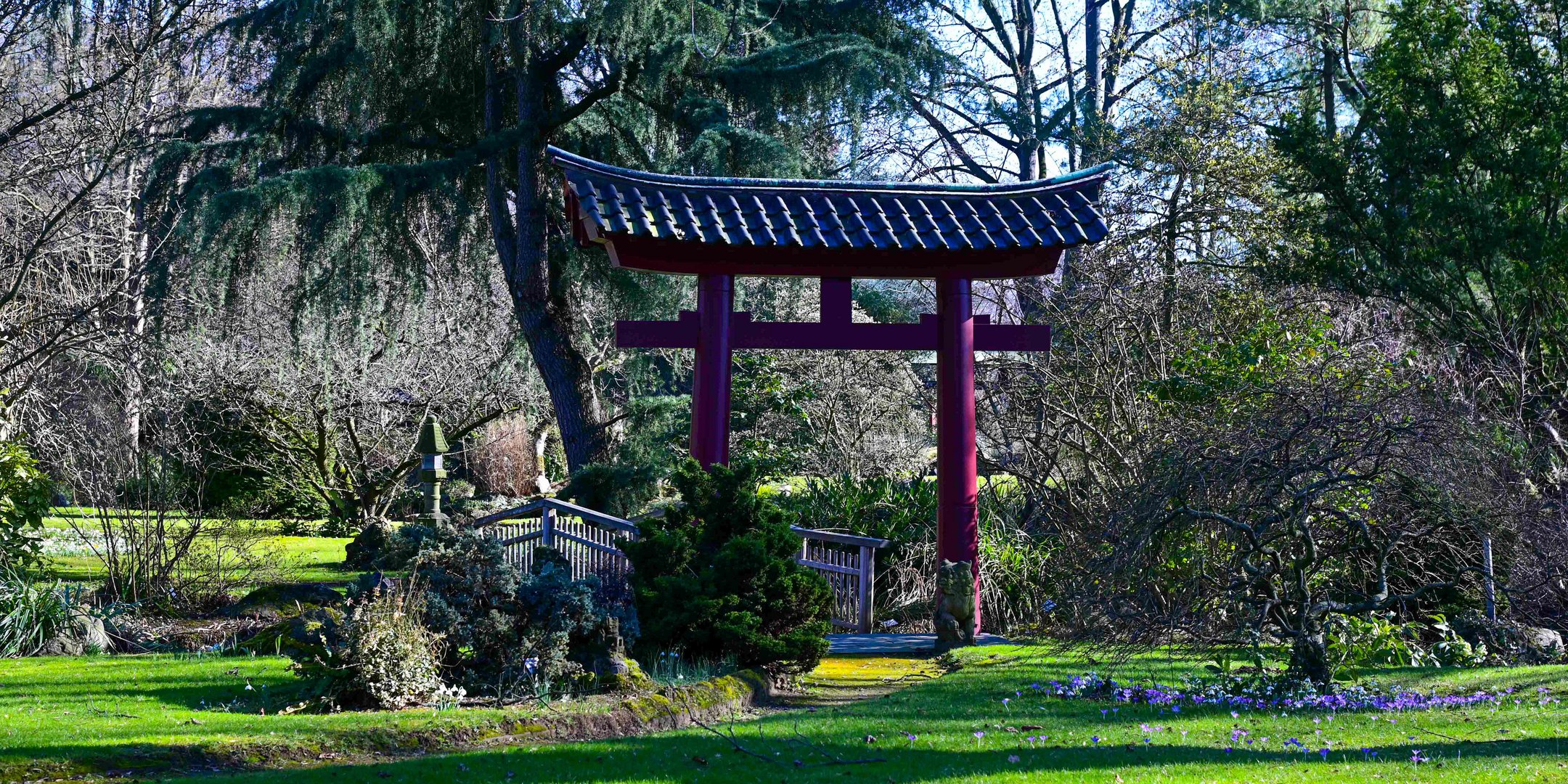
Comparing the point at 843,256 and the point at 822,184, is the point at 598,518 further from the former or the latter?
the point at 822,184

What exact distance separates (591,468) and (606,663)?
6.86m

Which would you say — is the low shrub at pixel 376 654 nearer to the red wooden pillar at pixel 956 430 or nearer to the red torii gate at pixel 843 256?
the red torii gate at pixel 843 256

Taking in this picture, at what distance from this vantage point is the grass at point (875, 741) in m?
5.96

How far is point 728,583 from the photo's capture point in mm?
9008

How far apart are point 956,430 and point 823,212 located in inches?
83.4

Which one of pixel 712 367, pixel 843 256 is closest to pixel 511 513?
pixel 712 367

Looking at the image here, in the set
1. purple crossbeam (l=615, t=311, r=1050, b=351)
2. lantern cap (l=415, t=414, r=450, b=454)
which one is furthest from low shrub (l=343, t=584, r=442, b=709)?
lantern cap (l=415, t=414, r=450, b=454)

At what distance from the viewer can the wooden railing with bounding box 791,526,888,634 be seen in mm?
11805

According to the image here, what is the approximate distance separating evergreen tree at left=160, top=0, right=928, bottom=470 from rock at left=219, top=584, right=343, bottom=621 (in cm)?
401

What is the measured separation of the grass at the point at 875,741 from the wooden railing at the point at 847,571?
11.0 ft

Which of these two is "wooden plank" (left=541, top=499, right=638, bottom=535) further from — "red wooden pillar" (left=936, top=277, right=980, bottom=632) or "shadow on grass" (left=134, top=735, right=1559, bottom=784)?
"shadow on grass" (left=134, top=735, right=1559, bottom=784)

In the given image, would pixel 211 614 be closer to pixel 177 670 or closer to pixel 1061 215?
pixel 177 670

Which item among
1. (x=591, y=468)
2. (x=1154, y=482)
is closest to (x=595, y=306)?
(x=591, y=468)

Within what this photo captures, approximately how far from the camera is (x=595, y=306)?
19.6 meters
